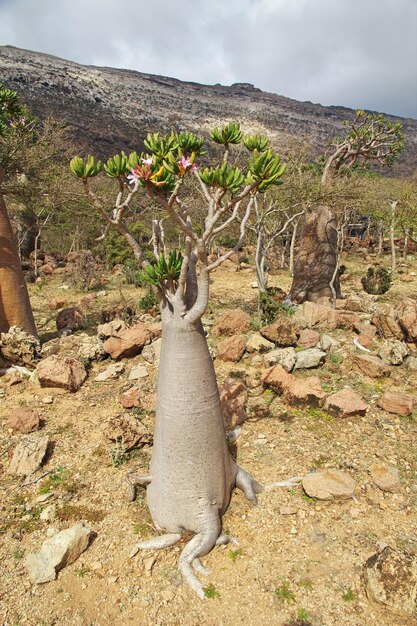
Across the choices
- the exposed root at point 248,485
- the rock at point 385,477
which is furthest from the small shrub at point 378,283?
the exposed root at point 248,485

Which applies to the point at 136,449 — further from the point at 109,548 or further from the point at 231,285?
the point at 231,285

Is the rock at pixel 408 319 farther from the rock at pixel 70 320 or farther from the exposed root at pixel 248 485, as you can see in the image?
the rock at pixel 70 320

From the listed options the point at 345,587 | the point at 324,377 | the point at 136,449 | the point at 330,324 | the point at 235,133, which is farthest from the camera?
the point at 330,324

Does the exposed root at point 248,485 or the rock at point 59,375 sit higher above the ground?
the rock at point 59,375

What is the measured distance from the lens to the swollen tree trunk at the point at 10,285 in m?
5.46

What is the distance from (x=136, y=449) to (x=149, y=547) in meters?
1.13

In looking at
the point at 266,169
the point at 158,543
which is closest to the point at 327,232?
the point at 266,169

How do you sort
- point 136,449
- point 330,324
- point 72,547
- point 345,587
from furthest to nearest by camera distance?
point 330,324
point 136,449
point 72,547
point 345,587

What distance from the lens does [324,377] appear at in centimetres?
499

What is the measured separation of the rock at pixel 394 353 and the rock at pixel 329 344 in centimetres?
63

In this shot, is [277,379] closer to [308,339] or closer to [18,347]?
[308,339]

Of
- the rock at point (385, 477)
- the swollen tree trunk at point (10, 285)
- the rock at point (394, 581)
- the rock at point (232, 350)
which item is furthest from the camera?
the rock at point (232, 350)

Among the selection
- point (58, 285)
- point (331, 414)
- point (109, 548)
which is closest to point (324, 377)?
point (331, 414)

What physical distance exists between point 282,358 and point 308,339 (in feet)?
2.97
